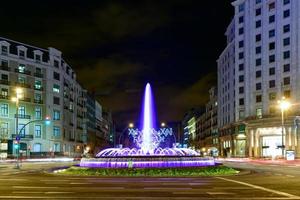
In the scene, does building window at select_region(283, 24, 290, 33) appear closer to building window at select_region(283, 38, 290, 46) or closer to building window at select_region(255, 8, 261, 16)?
building window at select_region(283, 38, 290, 46)

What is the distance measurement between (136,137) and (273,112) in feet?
115

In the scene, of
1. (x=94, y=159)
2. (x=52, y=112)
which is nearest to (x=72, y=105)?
(x=52, y=112)

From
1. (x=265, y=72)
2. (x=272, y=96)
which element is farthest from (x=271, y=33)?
(x=272, y=96)

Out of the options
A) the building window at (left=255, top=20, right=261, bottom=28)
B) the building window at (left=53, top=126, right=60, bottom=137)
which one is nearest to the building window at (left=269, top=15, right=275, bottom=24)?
the building window at (left=255, top=20, right=261, bottom=28)

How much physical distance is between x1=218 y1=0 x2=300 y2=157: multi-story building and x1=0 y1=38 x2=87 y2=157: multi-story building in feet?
134

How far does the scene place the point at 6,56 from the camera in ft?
327

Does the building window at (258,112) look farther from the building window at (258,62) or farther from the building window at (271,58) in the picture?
the building window at (271,58)

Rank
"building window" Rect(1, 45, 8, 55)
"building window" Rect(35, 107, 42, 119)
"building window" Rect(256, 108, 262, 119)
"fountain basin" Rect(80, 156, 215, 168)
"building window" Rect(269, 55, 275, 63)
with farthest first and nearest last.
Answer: "building window" Rect(35, 107, 42, 119)
"building window" Rect(256, 108, 262, 119)
"building window" Rect(269, 55, 275, 63)
"building window" Rect(1, 45, 8, 55)
"fountain basin" Rect(80, 156, 215, 168)

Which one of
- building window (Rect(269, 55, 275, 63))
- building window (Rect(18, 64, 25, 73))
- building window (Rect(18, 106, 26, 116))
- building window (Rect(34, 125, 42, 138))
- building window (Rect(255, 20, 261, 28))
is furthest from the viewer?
building window (Rect(34, 125, 42, 138))

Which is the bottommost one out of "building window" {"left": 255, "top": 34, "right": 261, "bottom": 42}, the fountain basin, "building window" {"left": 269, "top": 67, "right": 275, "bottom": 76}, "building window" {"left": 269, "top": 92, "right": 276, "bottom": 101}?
the fountain basin

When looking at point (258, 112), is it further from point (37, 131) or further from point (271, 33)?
point (37, 131)

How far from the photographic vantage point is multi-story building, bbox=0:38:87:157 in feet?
329

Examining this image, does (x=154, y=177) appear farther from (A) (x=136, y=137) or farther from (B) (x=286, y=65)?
(B) (x=286, y=65)

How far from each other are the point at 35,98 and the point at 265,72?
4911 cm
